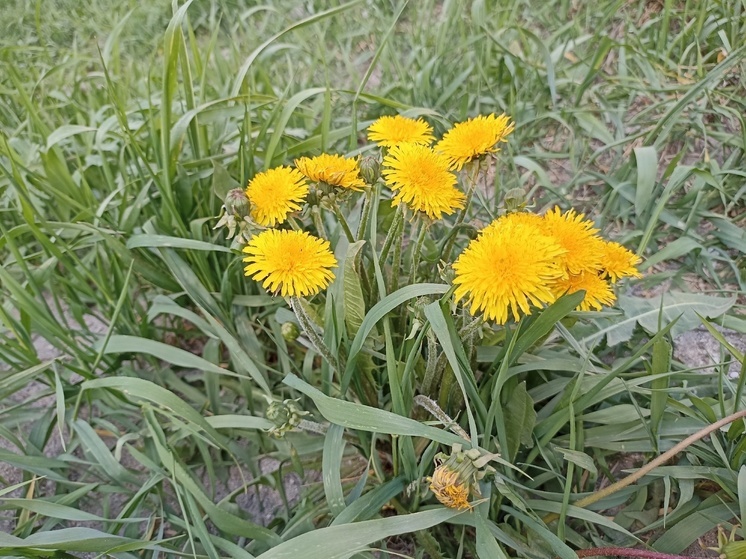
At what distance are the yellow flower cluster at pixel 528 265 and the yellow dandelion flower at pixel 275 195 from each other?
32 centimetres

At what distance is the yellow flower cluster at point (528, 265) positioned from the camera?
66 cm

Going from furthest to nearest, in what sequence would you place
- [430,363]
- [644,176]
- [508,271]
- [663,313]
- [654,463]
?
[644,176], [663,313], [430,363], [654,463], [508,271]

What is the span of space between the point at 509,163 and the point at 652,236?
0.46 m

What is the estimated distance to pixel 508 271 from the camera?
2.16ft

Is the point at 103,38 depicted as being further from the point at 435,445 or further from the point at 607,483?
the point at 607,483

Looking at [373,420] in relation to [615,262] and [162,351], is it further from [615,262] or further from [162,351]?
[162,351]

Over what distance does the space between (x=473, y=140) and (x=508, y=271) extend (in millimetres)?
280

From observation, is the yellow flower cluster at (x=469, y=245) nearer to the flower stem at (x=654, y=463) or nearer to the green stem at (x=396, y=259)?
the green stem at (x=396, y=259)

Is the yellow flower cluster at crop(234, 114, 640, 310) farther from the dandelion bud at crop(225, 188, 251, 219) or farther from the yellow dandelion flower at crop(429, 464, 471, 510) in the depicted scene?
the yellow dandelion flower at crop(429, 464, 471, 510)

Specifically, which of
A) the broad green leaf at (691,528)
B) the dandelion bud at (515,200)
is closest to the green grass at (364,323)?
the broad green leaf at (691,528)

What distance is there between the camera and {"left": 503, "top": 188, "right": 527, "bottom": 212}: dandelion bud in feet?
2.76

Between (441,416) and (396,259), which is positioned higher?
(396,259)

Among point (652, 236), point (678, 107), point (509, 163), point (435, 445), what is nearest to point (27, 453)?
point (435, 445)

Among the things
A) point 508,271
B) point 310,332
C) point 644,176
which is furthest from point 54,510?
point 644,176
